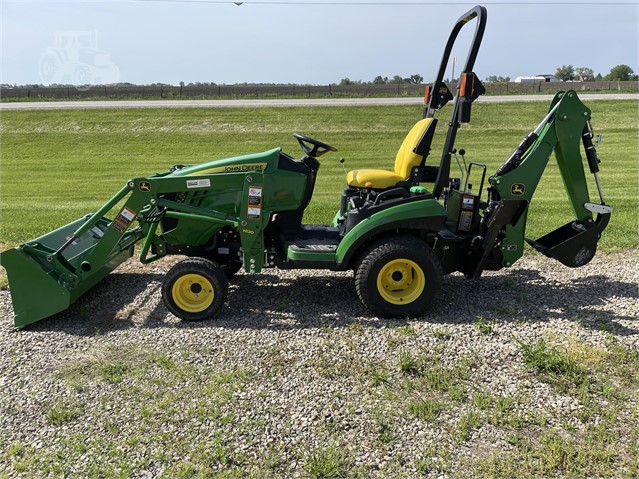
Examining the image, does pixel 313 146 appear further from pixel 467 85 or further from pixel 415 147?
pixel 467 85

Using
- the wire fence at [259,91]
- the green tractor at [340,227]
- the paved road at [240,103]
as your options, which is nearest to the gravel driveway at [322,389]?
the green tractor at [340,227]

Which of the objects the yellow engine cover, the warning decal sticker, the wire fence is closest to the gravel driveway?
the warning decal sticker

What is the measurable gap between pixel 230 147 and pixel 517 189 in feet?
46.8

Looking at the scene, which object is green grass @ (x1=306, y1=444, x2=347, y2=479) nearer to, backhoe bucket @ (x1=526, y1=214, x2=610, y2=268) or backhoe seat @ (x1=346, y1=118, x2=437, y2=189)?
backhoe seat @ (x1=346, y1=118, x2=437, y2=189)

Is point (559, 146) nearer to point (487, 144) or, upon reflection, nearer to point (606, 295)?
point (606, 295)

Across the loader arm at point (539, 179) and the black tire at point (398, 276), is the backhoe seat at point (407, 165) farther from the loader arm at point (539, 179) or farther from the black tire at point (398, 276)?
the loader arm at point (539, 179)

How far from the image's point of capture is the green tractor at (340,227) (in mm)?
4469

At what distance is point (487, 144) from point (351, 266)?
14353mm

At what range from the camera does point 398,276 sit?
4.57 metres

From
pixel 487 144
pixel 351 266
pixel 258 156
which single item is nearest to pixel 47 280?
pixel 258 156

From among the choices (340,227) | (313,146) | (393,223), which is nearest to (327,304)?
(340,227)

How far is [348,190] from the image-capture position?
197 inches

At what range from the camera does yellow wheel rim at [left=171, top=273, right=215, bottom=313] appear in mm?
4516

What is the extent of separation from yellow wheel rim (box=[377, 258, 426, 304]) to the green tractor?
0.01 metres
